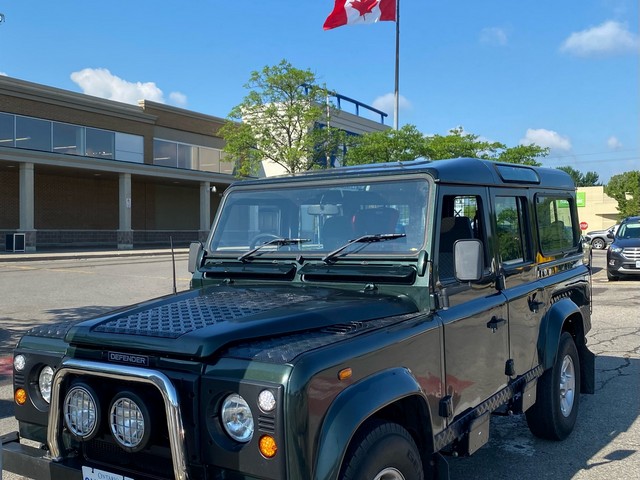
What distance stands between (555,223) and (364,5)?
1757cm

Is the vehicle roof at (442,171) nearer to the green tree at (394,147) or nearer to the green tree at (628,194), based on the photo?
the green tree at (394,147)

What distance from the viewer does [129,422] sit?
94.8 inches

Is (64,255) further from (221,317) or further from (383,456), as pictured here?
(383,456)

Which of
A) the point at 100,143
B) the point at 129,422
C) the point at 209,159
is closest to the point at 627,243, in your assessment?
the point at 129,422

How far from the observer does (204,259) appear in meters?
4.05

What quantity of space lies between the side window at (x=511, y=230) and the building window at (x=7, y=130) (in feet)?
94.2

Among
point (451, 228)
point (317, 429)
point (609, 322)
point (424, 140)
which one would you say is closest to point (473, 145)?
point (424, 140)

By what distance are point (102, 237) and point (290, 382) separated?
Answer: 3508cm

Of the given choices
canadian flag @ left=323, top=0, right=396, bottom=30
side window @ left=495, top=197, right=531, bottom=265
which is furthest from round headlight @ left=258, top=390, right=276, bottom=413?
canadian flag @ left=323, top=0, right=396, bottom=30

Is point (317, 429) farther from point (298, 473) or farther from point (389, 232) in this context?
point (389, 232)

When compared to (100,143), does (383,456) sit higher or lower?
lower

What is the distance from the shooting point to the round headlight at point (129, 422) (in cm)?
234

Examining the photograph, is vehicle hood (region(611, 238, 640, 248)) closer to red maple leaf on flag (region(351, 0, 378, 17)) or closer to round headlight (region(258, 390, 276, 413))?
red maple leaf on flag (region(351, 0, 378, 17))

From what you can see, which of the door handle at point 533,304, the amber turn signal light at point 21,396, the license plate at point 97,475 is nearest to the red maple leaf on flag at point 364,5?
the door handle at point 533,304
